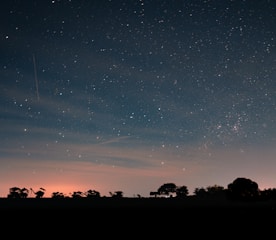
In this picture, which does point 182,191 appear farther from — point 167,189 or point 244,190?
point 244,190

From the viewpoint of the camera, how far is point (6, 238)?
14.5m

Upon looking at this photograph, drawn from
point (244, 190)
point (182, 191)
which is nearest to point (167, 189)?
point (182, 191)

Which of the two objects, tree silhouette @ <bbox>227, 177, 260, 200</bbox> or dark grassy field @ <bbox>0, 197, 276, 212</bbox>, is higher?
tree silhouette @ <bbox>227, 177, 260, 200</bbox>

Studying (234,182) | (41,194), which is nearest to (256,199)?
(234,182)

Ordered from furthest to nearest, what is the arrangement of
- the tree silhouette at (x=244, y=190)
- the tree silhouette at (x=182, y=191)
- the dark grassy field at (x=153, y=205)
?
the tree silhouette at (x=182, y=191), the tree silhouette at (x=244, y=190), the dark grassy field at (x=153, y=205)

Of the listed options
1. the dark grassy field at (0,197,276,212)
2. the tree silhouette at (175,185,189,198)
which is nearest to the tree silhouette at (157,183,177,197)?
the tree silhouette at (175,185,189,198)

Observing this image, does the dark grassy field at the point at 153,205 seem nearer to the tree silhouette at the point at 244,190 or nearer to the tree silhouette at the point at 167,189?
the tree silhouette at the point at 244,190

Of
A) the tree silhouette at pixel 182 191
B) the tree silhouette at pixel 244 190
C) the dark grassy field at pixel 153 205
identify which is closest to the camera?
the dark grassy field at pixel 153 205

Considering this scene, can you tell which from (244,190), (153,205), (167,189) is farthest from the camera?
(167,189)

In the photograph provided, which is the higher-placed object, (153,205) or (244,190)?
(244,190)

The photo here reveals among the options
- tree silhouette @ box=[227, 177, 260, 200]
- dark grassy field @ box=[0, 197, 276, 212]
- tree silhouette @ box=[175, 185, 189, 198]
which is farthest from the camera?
tree silhouette @ box=[175, 185, 189, 198]

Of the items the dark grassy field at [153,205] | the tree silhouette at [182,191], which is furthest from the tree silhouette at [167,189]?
the dark grassy field at [153,205]

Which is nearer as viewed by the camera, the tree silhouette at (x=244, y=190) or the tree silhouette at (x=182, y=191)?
the tree silhouette at (x=244, y=190)

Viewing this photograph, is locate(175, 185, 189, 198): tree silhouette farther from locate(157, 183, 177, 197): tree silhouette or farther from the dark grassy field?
the dark grassy field
